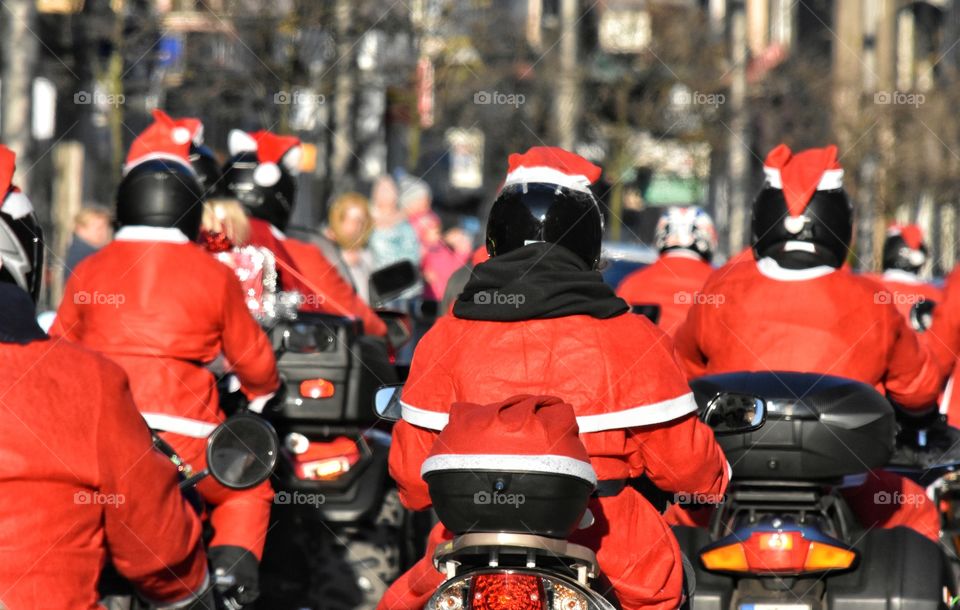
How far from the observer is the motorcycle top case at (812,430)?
5418mm

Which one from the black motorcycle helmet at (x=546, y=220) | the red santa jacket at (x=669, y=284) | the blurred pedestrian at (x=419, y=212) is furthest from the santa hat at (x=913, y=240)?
the black motorcycle helmet at (x=546, y=220)

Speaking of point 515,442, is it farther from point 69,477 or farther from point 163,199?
point 163,199

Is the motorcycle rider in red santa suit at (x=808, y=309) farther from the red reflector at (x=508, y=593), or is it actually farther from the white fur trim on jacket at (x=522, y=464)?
the red reflector at (x=508, y=593)

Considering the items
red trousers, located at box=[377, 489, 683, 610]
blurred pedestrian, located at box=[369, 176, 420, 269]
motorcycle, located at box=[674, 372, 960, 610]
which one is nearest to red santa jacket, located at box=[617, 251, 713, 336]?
motorcycle, located at box=[674, 372, 960, 610]

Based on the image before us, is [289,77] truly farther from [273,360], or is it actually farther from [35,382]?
[35,382]

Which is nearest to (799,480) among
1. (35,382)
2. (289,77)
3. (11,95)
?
(35,382)

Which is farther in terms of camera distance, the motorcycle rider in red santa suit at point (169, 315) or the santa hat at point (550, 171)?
the motorcycle rider in red santa suit at point (169, 315)

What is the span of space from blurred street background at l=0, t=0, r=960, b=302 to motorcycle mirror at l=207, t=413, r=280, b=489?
29.1ft

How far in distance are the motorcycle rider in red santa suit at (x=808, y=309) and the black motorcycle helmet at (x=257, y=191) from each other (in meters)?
2.87

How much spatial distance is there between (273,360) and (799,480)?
2.36 metres

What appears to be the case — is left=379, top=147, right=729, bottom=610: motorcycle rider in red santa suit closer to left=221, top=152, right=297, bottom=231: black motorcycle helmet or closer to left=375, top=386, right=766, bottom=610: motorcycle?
left=375, top=386, right=766, bottom=610: motorcycle

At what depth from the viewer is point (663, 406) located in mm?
4461

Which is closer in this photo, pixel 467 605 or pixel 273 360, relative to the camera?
pixel 467 605

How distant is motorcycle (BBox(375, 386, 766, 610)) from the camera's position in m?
3.81
